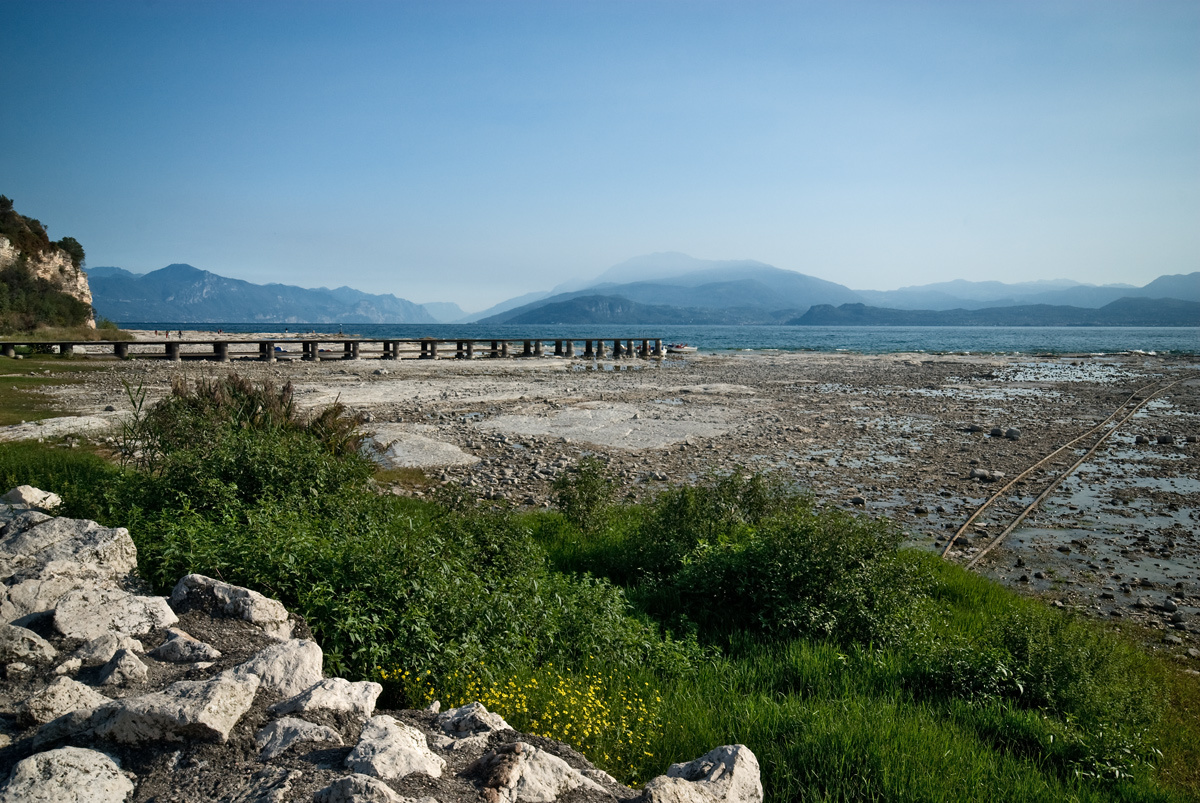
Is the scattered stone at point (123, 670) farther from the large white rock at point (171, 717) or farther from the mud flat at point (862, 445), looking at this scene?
the mud flat at point (862, 445)

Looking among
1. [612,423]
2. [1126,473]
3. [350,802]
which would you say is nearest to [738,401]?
[612,423]

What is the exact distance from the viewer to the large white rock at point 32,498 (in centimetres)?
674

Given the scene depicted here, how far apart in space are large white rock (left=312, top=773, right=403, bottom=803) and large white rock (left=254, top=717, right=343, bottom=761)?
0.48m

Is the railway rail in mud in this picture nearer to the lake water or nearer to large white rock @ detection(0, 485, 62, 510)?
large white rock @ detection(0, 485, 62, 510)

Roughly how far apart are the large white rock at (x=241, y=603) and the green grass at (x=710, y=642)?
23 centimetres

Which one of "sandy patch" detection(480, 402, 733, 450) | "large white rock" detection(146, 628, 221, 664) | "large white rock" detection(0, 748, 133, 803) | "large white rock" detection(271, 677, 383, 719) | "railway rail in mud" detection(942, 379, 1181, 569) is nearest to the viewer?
"large white rock" detection(0, 748, 133, 803)

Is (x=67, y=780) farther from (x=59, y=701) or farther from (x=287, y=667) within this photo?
(x=287, y=667)

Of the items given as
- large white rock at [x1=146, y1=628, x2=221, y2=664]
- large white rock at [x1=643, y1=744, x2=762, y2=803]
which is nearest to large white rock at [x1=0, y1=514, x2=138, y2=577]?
large white rock at [x1=146, y1=628, x2=221, y2=664]

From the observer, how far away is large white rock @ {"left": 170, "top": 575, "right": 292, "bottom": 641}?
4371 mm

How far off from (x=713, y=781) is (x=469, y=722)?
4.03ft

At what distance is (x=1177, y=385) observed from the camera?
104 ft

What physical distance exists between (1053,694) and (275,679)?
16.4 ft

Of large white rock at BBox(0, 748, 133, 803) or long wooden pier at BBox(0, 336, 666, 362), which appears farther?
long wooden pier at BBox(0, 336, 666, 362)

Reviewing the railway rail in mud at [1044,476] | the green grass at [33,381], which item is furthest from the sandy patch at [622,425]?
the green grass at [33,381]
